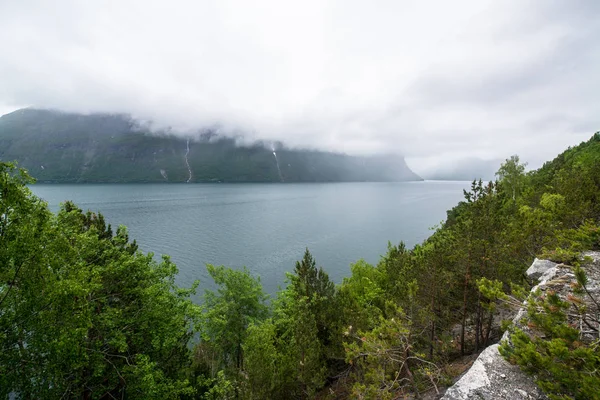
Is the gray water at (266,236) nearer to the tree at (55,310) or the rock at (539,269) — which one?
the tree at (55,310)

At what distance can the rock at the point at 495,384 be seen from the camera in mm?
6008

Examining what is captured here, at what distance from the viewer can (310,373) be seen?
48.4 feet

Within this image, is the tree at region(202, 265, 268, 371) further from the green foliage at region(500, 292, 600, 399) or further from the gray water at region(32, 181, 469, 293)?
the green foliage at region(500, 292, 600, 399)

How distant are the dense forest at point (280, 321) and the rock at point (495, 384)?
38 cm

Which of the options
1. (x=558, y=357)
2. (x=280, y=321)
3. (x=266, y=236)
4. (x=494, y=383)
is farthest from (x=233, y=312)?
(x=266, y=236)

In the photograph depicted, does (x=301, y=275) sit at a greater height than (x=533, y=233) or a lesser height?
lesser

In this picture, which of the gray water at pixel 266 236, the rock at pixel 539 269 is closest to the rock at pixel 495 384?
the rock at pixel 539 269

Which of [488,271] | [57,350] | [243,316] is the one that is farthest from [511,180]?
[57,350]

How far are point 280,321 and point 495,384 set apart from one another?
64.6ft

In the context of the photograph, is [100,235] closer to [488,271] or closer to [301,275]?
[301,275]

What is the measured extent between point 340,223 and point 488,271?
83.5 metres

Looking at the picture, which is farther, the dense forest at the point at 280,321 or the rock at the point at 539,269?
the rock at the point at 539,269

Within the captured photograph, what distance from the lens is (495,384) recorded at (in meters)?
6.21

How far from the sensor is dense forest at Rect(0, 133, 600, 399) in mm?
9023
